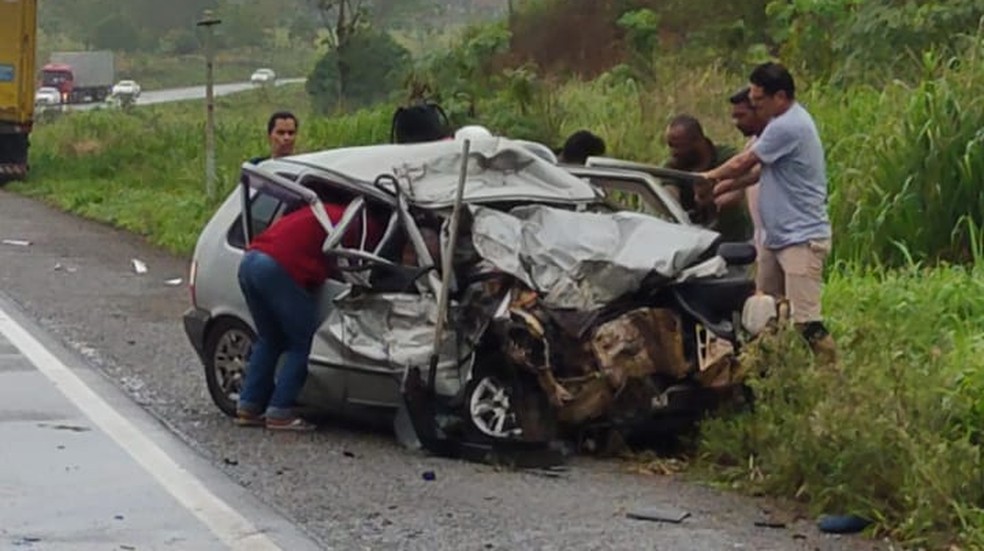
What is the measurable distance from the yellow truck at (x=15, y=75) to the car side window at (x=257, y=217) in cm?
2176

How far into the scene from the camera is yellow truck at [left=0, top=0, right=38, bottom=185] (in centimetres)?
3186

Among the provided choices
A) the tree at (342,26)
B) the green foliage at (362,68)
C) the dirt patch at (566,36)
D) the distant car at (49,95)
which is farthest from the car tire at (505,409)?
the distant car at (49,95)

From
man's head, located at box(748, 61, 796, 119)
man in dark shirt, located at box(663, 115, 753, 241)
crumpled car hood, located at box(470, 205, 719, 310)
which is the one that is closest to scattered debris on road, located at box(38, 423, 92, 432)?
crumpled car hood, located at box(470, 205, 719, 310)

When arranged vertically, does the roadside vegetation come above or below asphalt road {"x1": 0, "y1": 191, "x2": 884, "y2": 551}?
above

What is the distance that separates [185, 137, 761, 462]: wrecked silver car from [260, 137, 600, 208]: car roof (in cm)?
1

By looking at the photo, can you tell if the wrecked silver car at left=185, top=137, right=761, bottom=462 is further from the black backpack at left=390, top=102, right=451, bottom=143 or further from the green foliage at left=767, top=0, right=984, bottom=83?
the green foliage at left=767, top=0, right=984, bottom=83

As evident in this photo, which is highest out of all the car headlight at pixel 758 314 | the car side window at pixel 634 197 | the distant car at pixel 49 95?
the car side window at pixel 634 197

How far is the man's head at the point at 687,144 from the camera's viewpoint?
11349 mm

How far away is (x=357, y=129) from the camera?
2594 cm

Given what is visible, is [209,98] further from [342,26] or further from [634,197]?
[634,197]

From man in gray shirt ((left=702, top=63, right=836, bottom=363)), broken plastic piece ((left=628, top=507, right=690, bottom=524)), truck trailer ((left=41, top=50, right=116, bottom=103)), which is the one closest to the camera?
broken plastic piece ((left=628, top=507, right=690, bottom=524))

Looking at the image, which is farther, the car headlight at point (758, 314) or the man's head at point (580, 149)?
the man's head at point (580, 149)

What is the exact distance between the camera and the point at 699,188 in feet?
35.8

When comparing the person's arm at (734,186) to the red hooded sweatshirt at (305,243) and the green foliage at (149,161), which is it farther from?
the green foliage at (149,161)
